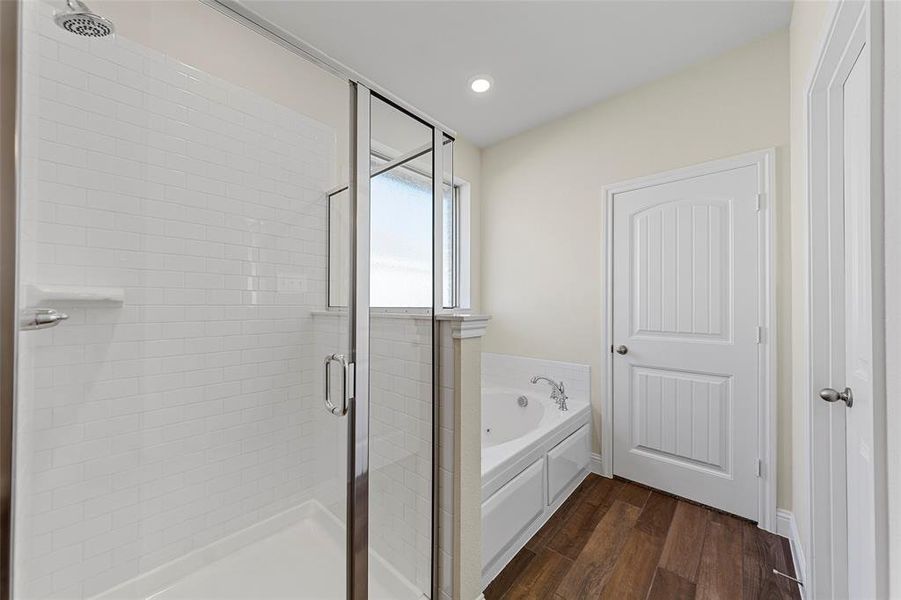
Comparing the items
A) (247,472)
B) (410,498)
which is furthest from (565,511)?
(247,472)

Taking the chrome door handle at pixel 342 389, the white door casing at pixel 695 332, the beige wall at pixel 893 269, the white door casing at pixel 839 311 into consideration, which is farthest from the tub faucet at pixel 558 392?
the beige wall at pixel 893 269

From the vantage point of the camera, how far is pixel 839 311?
1.26 m

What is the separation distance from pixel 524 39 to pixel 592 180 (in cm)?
103

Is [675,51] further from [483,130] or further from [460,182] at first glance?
[460,182]

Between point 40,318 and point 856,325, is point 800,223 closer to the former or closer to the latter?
point 856,325

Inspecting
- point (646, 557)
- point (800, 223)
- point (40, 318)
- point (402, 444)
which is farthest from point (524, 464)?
point (40, 318)

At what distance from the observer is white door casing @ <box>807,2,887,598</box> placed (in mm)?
1043

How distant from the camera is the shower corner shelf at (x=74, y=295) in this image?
3.44ft

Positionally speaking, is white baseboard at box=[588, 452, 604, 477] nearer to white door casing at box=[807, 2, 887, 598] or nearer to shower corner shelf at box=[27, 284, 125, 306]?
white door casing at box=[807, 2, 887, 598]

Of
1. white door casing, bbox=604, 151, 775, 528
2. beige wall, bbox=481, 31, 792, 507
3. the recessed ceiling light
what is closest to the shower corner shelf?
the recessed ceiling light

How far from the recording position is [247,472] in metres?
1.65

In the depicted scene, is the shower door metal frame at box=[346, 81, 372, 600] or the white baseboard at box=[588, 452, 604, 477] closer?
the shower door metal frame at box=[346, 81, 372, 600]

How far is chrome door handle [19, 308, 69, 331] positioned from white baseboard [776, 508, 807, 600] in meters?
2.70

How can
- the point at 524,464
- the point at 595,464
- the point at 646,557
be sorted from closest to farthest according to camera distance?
1. the point at 646,557
2. the point at 524,464
3. the point at 595,464
